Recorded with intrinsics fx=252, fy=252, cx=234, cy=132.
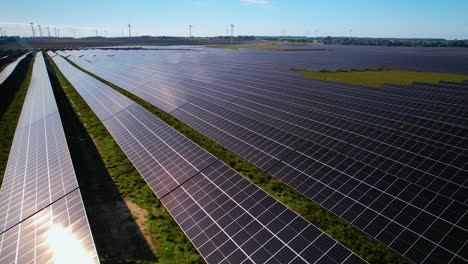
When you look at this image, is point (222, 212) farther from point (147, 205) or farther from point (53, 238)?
point (53, 238)

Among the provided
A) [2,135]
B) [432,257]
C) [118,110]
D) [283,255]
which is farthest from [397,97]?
[2,135]

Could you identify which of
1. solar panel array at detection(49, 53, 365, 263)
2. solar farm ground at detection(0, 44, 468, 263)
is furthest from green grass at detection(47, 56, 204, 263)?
solar panel array at detection(49, 53, 365, 263)

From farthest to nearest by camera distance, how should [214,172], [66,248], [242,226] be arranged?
[214,172] < [242,226] < [66,248]

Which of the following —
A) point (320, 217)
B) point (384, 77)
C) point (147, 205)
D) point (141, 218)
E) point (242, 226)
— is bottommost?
point (141, 218)

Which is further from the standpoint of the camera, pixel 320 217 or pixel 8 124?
pixel 8 124

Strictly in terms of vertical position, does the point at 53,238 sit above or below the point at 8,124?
above

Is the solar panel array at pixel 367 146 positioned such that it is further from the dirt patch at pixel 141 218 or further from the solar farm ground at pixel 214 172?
the dirt patch at pixel 141 218

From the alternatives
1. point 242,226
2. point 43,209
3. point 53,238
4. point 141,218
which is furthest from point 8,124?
point 242,226

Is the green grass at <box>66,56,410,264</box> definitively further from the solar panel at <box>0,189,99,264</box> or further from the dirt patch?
the solar panel at <box>0,189,99,264</box>
